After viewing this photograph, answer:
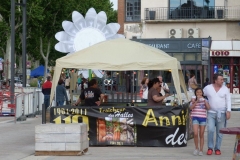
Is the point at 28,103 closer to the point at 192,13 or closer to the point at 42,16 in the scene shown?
the point at 192,13

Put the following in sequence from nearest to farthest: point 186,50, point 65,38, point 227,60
→ point 65,38, point 227,60, point 186,50

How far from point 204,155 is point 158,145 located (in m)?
1.87

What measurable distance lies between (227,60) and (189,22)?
4670 mm

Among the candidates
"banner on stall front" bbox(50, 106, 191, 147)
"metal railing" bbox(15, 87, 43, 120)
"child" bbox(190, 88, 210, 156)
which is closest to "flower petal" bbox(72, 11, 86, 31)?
"metal railing" bbox(15, 87, 43, 120)

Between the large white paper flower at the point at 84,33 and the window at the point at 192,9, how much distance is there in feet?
74.6

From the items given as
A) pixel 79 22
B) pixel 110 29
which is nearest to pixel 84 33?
pixel 79 22

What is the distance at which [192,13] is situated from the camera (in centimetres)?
5109

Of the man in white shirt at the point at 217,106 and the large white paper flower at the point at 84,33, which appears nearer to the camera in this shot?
the man in white shirt at the point at 217,106

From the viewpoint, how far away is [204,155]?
15.2 metres

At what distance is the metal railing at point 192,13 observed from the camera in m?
50.2

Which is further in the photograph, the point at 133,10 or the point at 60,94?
the point at 133,10

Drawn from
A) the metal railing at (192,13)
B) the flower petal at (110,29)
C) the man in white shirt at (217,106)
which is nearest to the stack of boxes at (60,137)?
the man in white shirt at (217,106)

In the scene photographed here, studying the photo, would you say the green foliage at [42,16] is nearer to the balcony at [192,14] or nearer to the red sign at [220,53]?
the balcony at [192,14]

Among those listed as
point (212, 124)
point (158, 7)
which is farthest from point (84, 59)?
point (158, 7)
